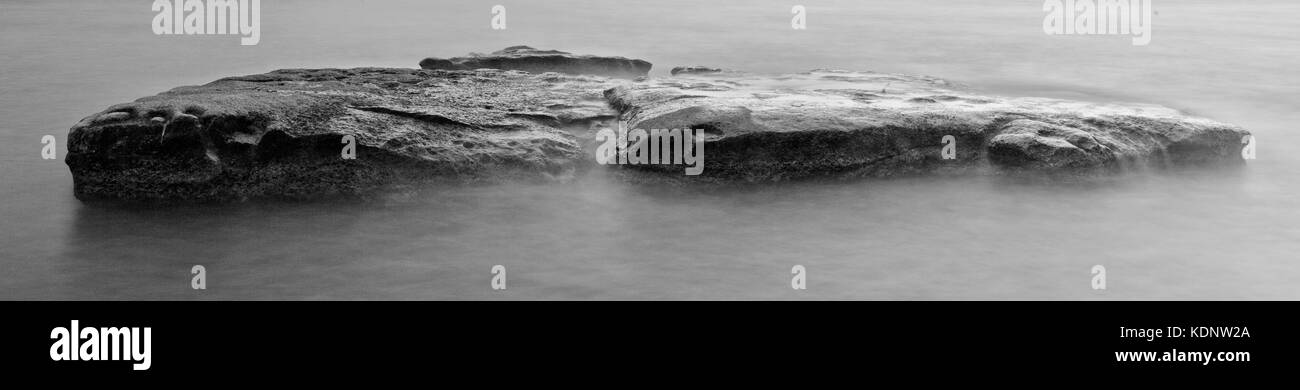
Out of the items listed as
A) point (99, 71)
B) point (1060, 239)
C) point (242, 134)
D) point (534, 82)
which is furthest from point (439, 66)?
point (1060, 239)

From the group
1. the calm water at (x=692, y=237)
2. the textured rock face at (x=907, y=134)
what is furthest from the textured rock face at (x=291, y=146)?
the textured rock face at (x=907, y=134)

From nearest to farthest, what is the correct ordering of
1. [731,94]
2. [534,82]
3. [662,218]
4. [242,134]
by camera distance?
[662,218], [242,134], [731,94], [534,82]

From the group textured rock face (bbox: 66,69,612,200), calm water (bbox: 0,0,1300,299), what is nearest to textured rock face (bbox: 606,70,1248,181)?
calm water (bbox: 0,0,1300,299)

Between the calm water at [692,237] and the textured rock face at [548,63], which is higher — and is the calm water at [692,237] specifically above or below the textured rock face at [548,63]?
below

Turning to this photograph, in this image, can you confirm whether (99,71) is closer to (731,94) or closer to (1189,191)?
(731,94)

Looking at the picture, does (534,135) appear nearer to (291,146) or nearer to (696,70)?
(291,146)

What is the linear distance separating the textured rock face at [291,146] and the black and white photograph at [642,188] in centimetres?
2

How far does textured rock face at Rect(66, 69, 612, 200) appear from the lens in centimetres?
600

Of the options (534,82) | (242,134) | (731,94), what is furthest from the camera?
(534,82)

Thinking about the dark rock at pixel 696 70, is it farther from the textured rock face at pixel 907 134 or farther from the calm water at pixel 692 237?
the calm water at pixel 692 237

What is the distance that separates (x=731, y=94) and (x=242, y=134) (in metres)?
3.18

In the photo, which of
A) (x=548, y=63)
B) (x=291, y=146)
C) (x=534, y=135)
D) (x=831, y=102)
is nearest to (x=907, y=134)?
(x=831, y=102)

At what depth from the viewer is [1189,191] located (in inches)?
253

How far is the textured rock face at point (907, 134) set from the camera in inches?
254
